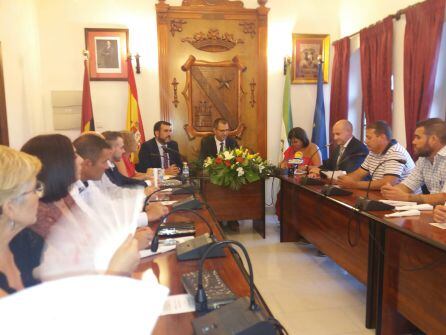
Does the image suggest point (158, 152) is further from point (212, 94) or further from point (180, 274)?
point (180, 274)

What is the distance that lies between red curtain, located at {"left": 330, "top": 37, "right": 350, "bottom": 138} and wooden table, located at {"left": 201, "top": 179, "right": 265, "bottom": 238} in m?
1.82

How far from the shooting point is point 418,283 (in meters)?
1.78

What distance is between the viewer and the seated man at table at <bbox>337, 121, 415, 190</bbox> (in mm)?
2904

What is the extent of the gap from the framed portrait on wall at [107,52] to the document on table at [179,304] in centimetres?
419

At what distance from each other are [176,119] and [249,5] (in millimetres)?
1925

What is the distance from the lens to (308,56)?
515 centimetres

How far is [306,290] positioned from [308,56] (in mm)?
3610

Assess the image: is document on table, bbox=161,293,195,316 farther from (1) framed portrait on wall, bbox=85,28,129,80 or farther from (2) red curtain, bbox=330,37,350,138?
(2) red curtain, bbox=330,37,350,138

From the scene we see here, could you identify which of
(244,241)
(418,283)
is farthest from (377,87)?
(418,283)

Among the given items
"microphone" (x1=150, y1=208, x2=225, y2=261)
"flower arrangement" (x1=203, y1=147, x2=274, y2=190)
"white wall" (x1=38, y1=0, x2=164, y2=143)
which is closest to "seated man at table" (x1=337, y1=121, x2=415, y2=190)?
"flower arrangement" (x1=203, y1=147, x2=274, y2=190)

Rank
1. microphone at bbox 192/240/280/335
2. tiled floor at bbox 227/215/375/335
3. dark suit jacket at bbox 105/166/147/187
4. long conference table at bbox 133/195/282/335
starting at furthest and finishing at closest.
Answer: dark suit jacket at bbox 105/166/147/187 < tiled floor at bbox 227/215/375/335 < long conference table at bbox 133/195/282/335 < microphone at bbox 192/240/280/335

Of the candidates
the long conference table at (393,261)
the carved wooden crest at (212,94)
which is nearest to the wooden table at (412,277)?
the long conference table at (393,261)

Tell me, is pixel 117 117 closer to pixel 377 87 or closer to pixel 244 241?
pixel 244 241

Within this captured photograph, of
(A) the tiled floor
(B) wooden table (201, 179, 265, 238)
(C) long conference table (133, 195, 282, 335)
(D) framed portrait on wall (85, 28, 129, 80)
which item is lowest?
(A) the tiled floor
